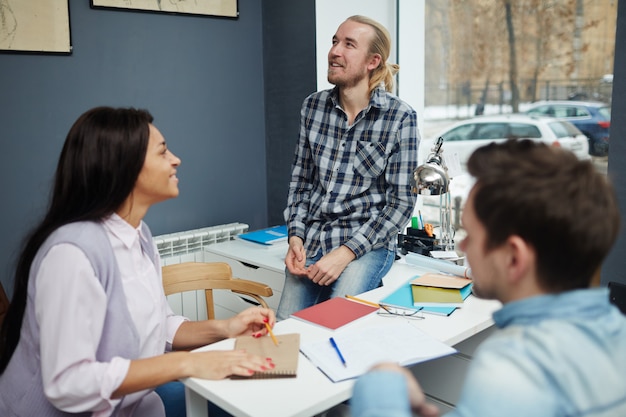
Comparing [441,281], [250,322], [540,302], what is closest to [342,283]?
[441,281]

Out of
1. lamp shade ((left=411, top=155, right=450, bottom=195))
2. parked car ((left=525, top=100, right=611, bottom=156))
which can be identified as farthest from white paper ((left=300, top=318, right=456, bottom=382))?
parked car ((left=525, top=100, right=611, bottom=156))

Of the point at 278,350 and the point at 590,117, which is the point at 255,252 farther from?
the point at 590,117

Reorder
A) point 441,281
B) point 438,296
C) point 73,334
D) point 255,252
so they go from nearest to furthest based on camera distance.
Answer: point 73,334 → point 438,296 → point 441,281 → point 255,252

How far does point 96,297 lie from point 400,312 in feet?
2.82

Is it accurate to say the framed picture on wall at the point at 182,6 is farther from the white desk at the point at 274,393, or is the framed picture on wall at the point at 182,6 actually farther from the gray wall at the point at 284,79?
the white desk at the point at 274,393

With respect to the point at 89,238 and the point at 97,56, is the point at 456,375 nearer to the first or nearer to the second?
the point at 89,238

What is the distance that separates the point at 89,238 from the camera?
1360mm

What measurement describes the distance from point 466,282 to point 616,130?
2.98 ft

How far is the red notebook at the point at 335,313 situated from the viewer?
1.70 m

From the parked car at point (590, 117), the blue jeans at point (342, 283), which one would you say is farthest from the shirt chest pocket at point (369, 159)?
the parked car at point (590, 117)

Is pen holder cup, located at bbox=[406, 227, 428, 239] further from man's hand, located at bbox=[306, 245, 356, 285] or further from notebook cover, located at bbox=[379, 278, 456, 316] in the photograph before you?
notebook cover, located at bbox=[379, 278, 456, 316]

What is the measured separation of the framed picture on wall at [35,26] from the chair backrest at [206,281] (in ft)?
4.35

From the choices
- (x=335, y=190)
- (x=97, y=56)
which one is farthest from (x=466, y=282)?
(x=97, y=56)

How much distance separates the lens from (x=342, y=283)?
7.65ft
